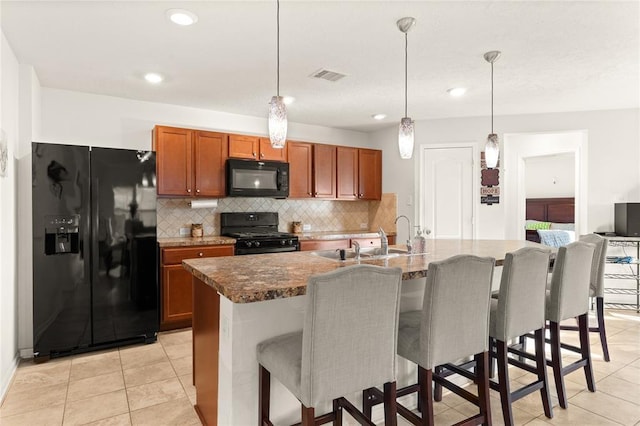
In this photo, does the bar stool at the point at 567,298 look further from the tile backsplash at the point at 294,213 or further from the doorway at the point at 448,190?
the tile backsplash at the point at 294,213

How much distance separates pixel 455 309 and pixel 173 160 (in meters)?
3.33

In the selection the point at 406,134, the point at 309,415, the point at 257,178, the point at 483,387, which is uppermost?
the point at 406,134

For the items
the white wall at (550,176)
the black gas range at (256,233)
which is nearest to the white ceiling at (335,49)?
the black gas range at (256,233)

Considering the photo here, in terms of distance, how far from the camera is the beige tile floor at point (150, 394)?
227cm

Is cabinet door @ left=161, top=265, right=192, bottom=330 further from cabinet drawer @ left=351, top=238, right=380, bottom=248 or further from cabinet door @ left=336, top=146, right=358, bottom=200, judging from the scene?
cabinet door @ left=336, top=146, right=358, bottom=200

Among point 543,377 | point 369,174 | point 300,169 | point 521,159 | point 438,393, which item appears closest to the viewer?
point 543,377

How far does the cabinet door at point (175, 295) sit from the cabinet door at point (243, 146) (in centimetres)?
146

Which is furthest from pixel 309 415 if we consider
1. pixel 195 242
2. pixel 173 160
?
pixel 173 160

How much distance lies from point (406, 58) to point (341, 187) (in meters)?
2.50

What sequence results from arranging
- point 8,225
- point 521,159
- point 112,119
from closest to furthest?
1. point 8,225
2. point 112,119
3. point 521,159

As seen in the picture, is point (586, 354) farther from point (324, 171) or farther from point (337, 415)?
point (324, 171)

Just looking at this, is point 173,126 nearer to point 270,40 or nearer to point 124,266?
point 124,266

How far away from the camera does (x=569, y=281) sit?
96.2 inches

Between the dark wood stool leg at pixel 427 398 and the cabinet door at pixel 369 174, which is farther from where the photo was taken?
the cabinet door at pixel 369 174
